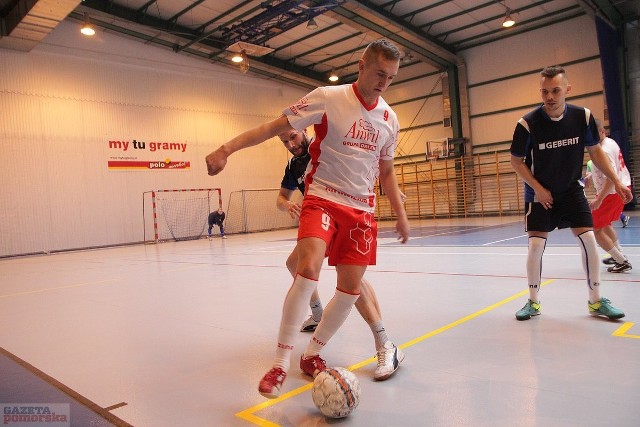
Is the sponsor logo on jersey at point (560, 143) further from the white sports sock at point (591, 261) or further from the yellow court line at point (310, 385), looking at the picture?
the yellow court line at point (310, 385)

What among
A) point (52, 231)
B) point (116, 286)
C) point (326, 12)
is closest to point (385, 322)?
point (116, 286)

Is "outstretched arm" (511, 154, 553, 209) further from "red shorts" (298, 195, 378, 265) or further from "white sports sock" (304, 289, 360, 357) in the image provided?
"white sports sock" (304, 289, 360, 357)

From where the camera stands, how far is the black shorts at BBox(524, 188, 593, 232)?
3840mm

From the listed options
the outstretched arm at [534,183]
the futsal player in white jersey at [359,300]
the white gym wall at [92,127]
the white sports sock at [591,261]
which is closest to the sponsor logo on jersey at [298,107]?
the futsal player in white jersey at [359,300]

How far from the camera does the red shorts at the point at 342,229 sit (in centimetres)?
266

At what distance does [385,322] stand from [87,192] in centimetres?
1723

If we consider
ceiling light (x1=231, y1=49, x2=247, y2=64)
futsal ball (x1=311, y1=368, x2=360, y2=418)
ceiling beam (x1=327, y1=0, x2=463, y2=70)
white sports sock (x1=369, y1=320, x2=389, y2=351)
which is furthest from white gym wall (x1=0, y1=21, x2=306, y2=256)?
futsal ball (x1=311, y1=368, x2=360, y2=418)

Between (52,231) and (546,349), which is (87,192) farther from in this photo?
(546,349)

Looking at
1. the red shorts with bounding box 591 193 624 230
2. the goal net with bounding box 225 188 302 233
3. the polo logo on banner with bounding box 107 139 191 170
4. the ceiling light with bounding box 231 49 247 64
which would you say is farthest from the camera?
the goal net with bounding box 225 188 302 233

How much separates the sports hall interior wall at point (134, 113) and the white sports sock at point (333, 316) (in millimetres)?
17380

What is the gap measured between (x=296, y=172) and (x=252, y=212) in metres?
20.2

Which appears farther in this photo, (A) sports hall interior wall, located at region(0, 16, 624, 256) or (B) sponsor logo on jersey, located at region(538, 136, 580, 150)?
(A) sports hall interior wall, located at region(0, 16, 624, 256)

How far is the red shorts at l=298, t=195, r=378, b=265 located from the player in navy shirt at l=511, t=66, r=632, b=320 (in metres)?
1.82

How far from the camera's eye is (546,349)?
312 centimetres
